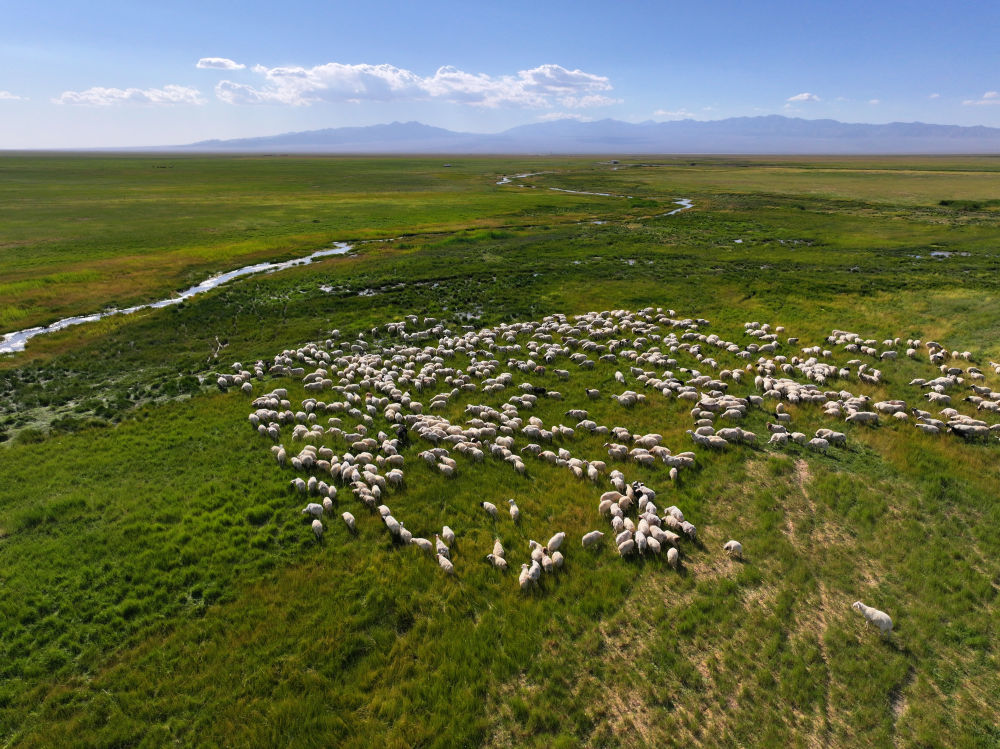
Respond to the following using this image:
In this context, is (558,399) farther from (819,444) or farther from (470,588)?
(470,588)

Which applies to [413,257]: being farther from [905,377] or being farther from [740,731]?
[740,731]

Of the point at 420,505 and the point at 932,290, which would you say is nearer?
the point at 420,505

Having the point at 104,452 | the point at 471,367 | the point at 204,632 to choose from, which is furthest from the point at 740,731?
the point at 104,452

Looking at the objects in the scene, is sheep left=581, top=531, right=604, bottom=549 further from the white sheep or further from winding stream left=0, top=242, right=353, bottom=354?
winding stream left=0, top=242, right=353, bottom=354

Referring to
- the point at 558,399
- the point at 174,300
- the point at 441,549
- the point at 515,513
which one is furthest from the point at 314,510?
the point at 174,300

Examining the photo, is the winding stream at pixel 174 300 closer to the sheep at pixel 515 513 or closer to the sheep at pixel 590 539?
the sheep at pixel 515 513
